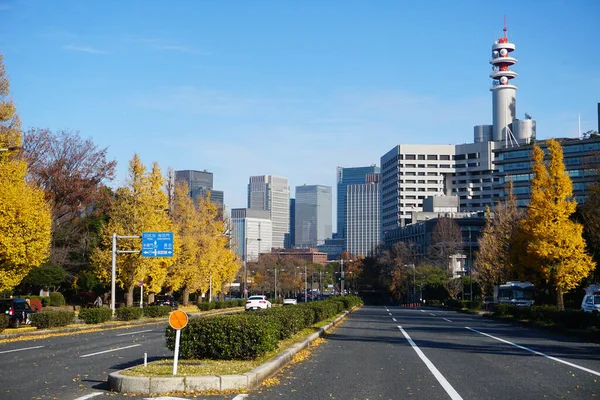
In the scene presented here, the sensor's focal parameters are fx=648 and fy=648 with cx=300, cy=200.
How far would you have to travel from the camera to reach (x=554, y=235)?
38.7 m

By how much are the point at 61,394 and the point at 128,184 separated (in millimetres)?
36945

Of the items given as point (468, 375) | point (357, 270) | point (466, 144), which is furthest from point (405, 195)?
point (468, 375)

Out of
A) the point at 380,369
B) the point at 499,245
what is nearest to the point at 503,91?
the point at 499,245

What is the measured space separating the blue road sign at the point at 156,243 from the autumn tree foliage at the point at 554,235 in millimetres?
22261

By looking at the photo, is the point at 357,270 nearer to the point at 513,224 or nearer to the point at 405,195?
the point at 405,195

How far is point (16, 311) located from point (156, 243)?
9.87m

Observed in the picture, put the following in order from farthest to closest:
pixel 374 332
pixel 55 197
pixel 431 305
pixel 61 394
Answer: pixel 431 305 < pixel 55 197 < pixel 374 332 < pixel 61 394

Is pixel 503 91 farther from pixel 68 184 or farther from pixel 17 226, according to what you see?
pixel 17 226

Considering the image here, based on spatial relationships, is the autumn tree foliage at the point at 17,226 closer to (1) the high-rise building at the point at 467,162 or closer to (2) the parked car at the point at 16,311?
(2) the parked car at the point at 16,311

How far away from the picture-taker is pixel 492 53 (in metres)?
158

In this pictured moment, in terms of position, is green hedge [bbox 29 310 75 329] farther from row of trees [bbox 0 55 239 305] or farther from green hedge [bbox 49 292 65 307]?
green hedge [bbox 49 292 65 307]

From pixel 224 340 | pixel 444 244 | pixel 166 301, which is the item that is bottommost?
pixel 166 301

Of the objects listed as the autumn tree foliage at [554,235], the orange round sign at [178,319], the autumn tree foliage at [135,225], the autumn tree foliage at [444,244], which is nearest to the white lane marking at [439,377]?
the orange round sign at [178,319]

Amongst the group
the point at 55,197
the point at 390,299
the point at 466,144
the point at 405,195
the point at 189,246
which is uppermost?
the point at 466,144
